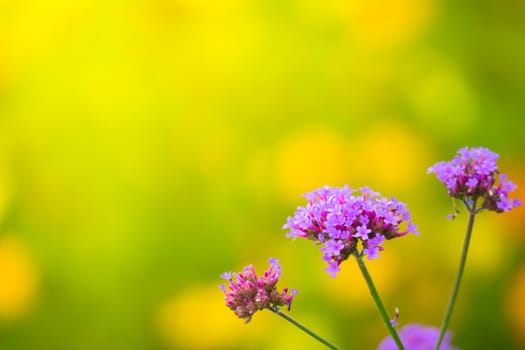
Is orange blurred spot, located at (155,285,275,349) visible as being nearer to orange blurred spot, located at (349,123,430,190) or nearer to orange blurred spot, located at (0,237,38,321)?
orange blurred spot, located at (0,237,38,321)

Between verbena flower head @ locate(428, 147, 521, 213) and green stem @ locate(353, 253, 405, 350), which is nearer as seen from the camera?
green stem @ locate(353, 253, 405, 350)

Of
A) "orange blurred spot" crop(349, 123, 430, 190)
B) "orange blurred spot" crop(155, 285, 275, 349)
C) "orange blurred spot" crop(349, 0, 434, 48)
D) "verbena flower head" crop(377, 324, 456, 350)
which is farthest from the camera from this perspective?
"orange blurred spot" crop(349, 0, 434, 48)

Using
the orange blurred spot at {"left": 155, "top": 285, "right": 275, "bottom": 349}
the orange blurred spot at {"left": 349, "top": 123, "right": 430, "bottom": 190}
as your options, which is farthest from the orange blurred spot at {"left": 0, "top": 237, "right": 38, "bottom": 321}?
the orange blurred spot at {"left": 349, "top": 123, "right": 430, "bottom": 190}

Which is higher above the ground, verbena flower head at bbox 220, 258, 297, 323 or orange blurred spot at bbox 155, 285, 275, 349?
orange blurred spot at bbox 155, 285, 275, 349

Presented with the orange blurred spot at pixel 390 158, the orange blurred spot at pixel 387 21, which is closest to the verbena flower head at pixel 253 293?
the orange blurred spot at pixel 390 158

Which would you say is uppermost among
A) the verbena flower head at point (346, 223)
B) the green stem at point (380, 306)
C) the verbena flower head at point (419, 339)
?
the verbena flower head at point (419, 339)

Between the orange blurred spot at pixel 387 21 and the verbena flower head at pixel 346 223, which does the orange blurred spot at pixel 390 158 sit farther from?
the verbena flower head at pixel 346 223

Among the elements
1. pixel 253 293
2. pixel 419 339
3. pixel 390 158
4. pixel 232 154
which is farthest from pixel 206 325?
pixel 253 293

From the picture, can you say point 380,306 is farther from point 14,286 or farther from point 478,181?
point 14,286
